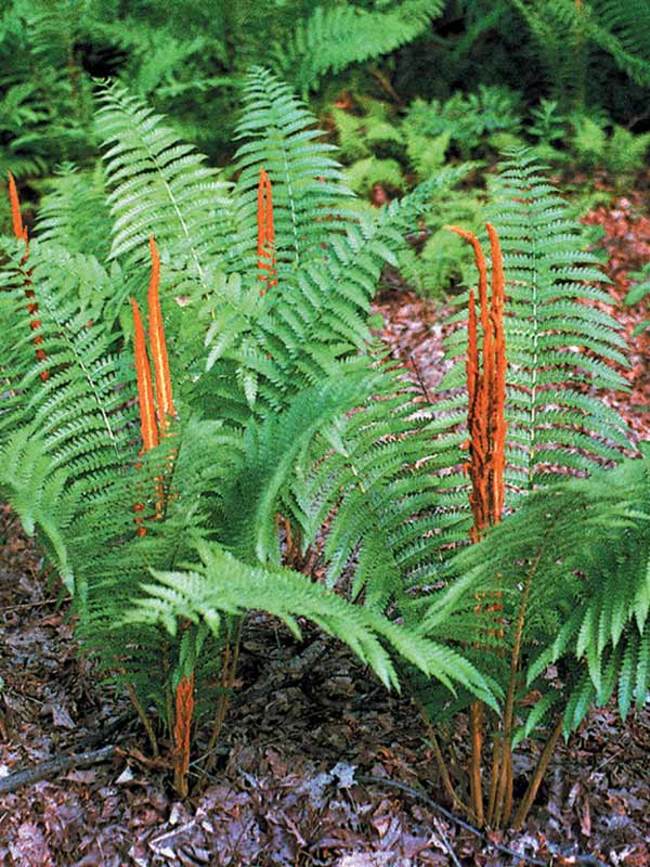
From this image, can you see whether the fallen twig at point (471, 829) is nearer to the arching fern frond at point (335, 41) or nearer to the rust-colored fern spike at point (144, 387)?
the rust-colored fern spike at point (144, 387)

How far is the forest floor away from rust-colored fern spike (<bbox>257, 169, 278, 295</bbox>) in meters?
0.90

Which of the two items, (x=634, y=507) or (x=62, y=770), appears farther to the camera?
(x=62, y=770)

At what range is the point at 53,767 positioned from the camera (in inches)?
91.0

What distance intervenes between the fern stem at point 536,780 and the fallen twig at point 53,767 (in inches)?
35.8

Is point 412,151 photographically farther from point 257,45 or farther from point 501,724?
point 501,724

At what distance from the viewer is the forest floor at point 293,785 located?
2.15m

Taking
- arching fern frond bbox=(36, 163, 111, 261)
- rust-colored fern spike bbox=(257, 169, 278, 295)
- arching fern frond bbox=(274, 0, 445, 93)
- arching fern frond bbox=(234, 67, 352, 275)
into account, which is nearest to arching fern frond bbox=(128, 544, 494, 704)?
rust-colored fern spike bbox=(257, 169, 278, 295)

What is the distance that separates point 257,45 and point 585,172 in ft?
5.75

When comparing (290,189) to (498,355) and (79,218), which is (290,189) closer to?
(79,218)

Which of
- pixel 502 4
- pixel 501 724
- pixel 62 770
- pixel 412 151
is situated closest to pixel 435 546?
pixel 501 724

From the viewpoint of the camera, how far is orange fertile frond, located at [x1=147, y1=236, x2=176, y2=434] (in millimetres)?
1908

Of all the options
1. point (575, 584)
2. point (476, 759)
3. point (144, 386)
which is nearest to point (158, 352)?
point (144, 386)

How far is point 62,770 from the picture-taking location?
2.33 metres

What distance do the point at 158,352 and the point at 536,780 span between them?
1.18 meters
